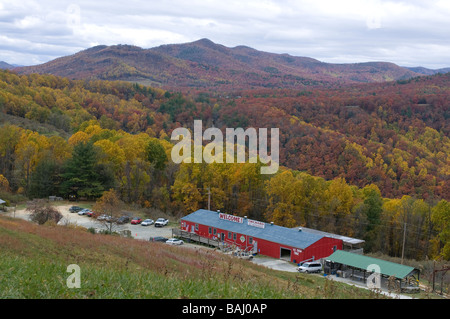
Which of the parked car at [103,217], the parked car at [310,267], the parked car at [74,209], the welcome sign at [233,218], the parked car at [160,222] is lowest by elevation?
the parked car at [160,222]

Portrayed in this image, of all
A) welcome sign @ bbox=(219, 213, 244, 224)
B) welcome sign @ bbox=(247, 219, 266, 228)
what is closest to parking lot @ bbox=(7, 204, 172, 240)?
welcome sign @ bbox=(219, 213, 244, 224)


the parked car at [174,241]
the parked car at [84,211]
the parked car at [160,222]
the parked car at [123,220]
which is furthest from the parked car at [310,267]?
the parked car at [84,211]

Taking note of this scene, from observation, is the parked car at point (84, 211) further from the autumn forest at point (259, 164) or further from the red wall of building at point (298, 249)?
the red wall of building at point (298, 249)

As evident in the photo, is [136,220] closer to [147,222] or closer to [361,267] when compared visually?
[147,222]

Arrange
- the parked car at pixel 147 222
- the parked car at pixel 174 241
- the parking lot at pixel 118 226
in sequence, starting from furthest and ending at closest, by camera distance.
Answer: the parked car at pixel 147 222 → the parking lot at pixel 118 226 → the parked car at pixel 174 241

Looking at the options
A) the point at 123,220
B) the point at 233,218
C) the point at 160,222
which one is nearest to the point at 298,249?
the point at 233,218
